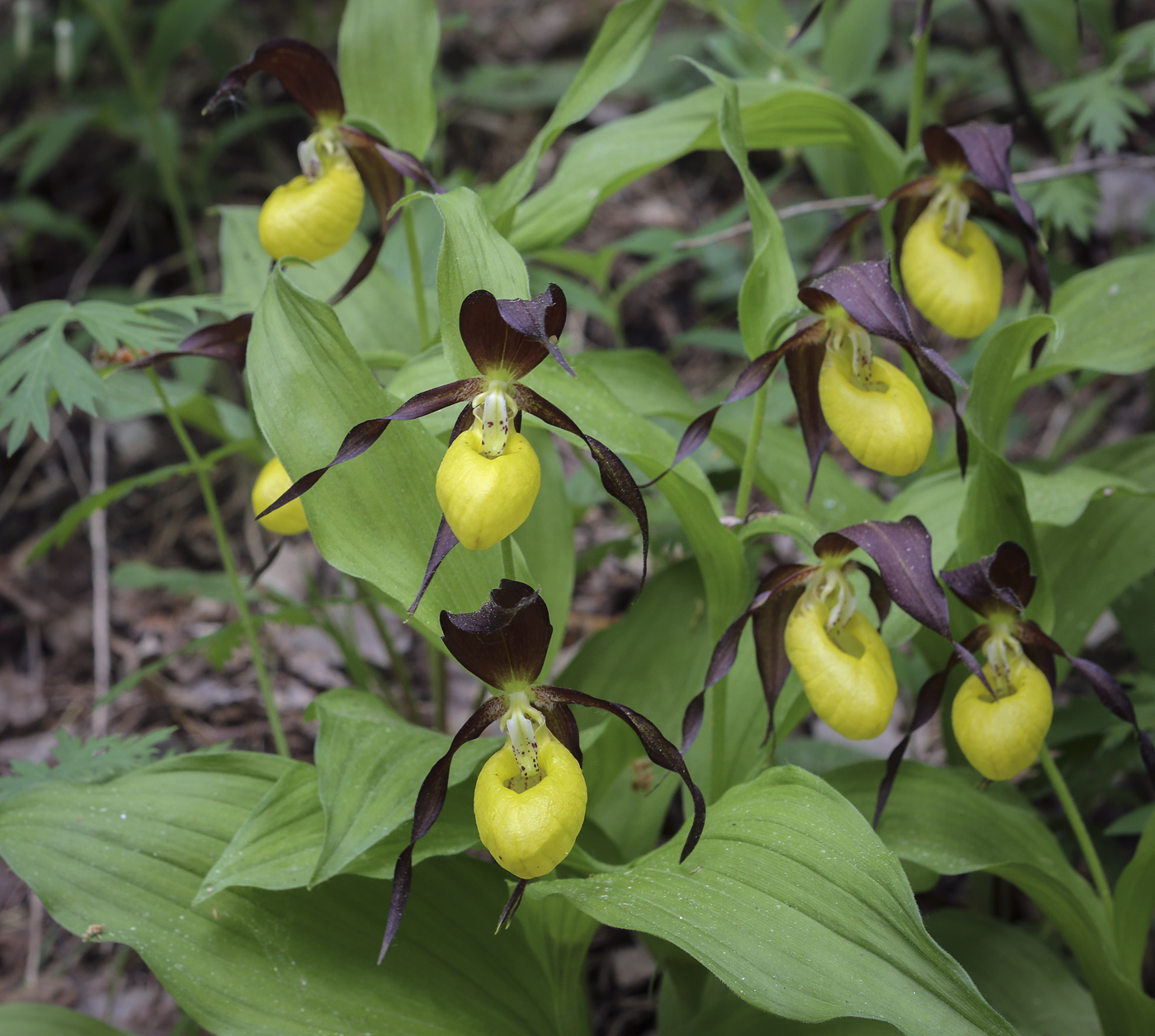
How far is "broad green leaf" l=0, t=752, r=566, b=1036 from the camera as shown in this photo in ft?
4.24

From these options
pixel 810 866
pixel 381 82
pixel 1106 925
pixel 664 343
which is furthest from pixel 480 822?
pixel 664 343

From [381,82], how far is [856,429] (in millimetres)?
1293

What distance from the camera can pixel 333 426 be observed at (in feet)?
4.22

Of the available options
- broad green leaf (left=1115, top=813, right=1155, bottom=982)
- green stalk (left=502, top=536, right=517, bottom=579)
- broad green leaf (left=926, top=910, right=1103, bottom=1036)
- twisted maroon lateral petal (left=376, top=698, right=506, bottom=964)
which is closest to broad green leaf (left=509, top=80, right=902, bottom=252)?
green stalk (left=502, top=536, right=517, bottom=579)

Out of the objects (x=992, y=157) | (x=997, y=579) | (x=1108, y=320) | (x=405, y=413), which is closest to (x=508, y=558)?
(x=405, y=413)

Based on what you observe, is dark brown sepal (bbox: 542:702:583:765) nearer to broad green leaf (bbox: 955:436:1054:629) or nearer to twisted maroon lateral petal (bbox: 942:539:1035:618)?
twisted maroon lateral petal (bbox: 942:539:1035:618)

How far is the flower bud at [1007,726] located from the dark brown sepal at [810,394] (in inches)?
16.4

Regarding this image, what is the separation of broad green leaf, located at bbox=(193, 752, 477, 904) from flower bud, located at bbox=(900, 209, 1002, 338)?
4.19ft

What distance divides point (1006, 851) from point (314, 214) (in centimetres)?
161

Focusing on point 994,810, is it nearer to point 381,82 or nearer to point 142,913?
point 142,913

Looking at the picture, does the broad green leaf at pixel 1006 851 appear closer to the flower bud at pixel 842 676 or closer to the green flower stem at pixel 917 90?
the flower bud at pixel 842 676

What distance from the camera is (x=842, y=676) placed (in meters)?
1.31

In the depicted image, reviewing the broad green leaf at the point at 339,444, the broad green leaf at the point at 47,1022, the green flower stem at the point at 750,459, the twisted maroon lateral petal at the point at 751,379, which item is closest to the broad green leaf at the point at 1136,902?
the green flower stem at the point at 750,459

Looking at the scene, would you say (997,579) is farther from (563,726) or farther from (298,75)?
(298,75)
